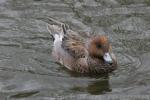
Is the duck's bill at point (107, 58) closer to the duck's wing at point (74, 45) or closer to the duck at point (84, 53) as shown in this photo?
the duck at point (84, 53)

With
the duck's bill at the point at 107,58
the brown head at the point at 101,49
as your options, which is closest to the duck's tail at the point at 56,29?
the brown head at the point at 101,49

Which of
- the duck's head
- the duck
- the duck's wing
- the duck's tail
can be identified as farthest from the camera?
the duck's tail

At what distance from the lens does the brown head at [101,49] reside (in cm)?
1370

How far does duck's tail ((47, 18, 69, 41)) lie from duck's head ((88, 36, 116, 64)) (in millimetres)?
1410

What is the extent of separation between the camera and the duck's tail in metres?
15.4

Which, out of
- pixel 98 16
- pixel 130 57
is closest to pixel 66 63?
pixel 130 57

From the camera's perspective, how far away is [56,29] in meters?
15.7

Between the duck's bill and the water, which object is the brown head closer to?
the duck's bill

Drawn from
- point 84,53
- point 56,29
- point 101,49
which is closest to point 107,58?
point 101,49

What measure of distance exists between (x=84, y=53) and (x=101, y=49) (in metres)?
0.53

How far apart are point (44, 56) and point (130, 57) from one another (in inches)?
67.6

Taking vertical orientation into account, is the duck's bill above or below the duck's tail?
below

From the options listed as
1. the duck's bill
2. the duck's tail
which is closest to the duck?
the duck's bill

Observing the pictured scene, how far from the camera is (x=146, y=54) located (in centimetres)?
1468
